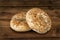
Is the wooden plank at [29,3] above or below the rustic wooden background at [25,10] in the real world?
above

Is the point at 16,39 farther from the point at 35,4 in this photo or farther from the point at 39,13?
the point at 35,4

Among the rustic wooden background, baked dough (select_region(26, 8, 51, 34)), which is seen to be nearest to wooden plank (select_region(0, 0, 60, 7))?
the rustic wooden background

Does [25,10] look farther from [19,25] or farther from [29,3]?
[19,25]

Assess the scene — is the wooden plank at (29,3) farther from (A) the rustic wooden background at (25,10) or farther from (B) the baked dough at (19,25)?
(B) the baked dough at (19,25)

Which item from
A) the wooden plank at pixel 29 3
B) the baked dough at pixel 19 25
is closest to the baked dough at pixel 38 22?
the baked dough at pixel 19 25

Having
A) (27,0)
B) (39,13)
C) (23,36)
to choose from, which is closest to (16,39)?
(23,36)

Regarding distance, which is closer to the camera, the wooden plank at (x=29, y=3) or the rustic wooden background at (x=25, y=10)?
the rustic wooden background at (x=25, y=10)

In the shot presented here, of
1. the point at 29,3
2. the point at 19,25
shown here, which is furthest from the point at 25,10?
the point at 19,25
